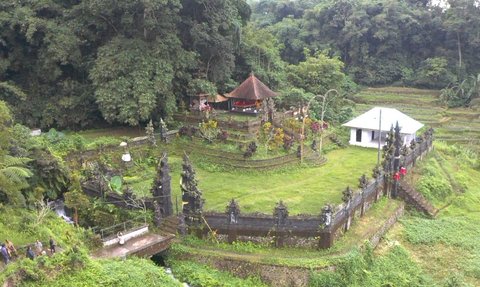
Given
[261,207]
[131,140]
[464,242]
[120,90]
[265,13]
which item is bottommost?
[464,242]

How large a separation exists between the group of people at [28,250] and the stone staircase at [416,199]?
1766 centimetres

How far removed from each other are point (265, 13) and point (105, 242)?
3002 inches

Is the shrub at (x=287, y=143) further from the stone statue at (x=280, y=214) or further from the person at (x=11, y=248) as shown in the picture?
the person at (x=11, y=248)

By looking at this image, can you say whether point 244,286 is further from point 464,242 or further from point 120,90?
point 120,90

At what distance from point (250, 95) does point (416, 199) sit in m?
13.3

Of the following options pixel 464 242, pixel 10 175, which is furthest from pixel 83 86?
pixel 464 242

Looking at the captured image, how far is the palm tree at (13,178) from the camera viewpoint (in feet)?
54.0

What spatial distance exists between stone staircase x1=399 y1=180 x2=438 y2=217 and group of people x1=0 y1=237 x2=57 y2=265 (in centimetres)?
1766

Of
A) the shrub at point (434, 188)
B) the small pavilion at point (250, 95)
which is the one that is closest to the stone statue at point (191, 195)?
the shrub at point (434, 188)

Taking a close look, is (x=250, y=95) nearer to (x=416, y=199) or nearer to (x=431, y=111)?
(x=416, y=199)

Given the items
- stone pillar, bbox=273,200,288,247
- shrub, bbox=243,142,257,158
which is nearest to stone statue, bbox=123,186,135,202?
stone pillar, bbox=273,200,288,247

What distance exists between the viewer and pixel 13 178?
1653 cm

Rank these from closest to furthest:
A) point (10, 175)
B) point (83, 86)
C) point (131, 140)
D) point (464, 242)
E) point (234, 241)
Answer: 1. point (10, 175)
2. point (234, 241)
3. point (464, 242)
4. point (131, 140)
5. point (83, 86)

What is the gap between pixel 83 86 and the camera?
108ft
